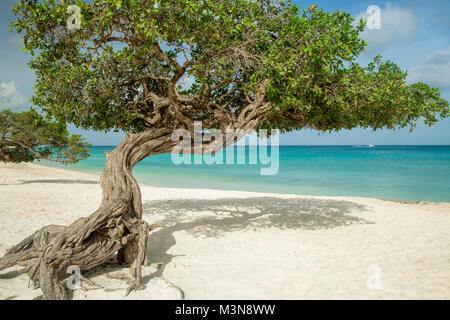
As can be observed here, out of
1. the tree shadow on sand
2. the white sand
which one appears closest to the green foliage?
the white sand

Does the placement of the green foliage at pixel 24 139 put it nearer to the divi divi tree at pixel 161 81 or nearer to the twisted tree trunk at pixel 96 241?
the divi divi tree at pixel 161 81

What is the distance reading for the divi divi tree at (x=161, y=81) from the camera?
474 cm

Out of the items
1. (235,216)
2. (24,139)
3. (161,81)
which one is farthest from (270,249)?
(24,139)

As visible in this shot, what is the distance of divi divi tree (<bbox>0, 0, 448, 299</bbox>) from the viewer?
15.6ft

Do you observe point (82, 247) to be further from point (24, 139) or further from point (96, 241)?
point (24, 139)

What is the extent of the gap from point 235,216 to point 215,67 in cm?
533

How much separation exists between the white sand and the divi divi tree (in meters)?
0.70

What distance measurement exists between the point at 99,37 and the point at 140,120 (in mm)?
2703

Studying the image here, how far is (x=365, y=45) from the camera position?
621 cm

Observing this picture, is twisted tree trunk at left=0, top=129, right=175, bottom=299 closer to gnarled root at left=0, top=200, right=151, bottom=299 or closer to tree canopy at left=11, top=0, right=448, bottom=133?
gnarled root at left=0, top=200, right=151, bottom=299

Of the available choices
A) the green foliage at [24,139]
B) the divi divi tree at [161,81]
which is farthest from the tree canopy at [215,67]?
the green foliage at [24,139]

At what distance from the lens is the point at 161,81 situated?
8.18 m
